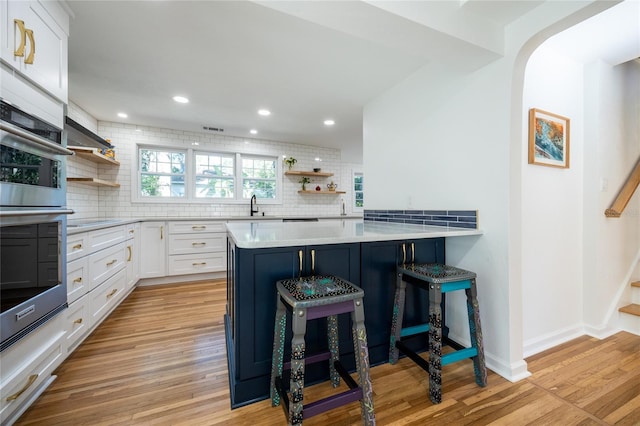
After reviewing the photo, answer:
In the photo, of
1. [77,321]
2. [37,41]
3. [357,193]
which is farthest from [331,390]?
[357,193]

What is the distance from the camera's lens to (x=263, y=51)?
2.06 metres

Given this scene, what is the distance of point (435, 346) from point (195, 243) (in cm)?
343

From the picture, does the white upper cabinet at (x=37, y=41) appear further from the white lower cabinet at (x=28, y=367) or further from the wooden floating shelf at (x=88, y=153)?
the wooden floating shelf at (x=88, y=153)

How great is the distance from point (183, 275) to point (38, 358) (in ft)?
8.36

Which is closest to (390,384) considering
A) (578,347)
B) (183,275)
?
(578,347)

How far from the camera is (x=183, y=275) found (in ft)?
12.7

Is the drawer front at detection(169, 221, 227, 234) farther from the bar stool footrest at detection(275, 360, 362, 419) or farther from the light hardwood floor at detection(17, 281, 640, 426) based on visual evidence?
the bar stool footrest at detection(275, 360, 362, 419)

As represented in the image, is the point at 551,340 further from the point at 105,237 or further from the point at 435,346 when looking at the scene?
the point at 105,237

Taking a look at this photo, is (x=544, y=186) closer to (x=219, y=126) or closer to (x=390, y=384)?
(x=390, y=384)

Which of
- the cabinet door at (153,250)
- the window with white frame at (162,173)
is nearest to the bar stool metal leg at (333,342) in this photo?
the cabinet door at (153,250)

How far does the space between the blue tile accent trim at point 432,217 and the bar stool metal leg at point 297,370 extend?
4.58ft

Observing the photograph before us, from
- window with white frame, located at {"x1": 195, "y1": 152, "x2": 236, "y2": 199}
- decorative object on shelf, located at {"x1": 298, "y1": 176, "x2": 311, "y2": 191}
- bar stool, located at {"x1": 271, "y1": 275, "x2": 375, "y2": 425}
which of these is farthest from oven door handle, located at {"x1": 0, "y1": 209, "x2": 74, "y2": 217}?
decorative object on shelf, located at {"x1": 298, "y1": 176, "x2": 311, "y2": 191}

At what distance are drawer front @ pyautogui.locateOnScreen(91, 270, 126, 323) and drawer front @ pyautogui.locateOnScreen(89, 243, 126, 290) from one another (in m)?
0.06

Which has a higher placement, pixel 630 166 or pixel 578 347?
pixel 630 166
